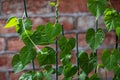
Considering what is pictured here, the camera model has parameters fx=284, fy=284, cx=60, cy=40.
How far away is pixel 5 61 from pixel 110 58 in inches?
17.7

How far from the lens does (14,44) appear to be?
1.11m

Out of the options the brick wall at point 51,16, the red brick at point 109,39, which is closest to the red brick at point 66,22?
the brick wall at point 51,16

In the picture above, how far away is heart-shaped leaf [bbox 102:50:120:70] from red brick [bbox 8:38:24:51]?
1.20 ft

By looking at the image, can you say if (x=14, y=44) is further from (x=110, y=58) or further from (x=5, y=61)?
(x=110, y=58)

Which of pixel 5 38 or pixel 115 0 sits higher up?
pixel 115 0

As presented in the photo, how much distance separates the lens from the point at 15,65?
0.88 meters

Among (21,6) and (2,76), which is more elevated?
(21,6)

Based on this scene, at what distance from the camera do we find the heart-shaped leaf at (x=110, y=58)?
0.90 meters

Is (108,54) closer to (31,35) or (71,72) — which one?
(71,72)

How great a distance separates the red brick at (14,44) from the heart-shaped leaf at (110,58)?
0.37 meters

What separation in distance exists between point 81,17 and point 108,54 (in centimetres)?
24

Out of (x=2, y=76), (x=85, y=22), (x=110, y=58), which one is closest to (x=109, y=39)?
(x=85, y=22)

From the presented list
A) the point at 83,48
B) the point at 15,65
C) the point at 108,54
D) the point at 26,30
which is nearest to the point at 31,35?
the point at 26,30

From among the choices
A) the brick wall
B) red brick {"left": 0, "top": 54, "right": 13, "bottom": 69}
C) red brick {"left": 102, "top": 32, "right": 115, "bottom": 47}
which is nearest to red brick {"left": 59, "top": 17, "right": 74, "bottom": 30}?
the brick wall
